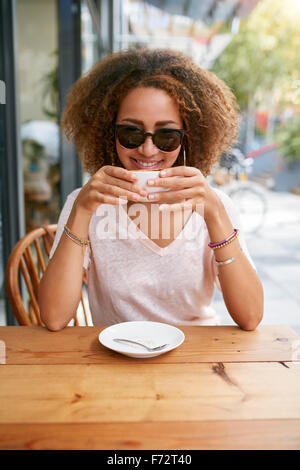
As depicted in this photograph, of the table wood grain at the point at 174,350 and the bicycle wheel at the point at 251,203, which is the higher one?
the table wood grain at the point at 174,350

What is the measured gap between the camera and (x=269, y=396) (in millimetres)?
862

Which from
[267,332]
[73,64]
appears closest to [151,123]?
[267,332]

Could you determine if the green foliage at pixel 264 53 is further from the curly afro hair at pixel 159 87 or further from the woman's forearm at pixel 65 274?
the woman's forearm at pixel 65 274

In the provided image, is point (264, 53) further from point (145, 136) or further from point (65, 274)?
point (65, 274)

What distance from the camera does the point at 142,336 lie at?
112 cm

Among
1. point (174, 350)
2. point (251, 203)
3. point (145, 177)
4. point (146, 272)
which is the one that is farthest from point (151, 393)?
point (251, 203)

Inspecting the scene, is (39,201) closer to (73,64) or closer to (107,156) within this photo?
(73,64)

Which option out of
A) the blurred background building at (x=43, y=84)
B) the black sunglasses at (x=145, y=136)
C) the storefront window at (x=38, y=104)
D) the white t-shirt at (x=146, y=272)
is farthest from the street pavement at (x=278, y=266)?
the black sunglasses at (x=145, y=136)

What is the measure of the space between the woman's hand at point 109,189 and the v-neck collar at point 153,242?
310 mm

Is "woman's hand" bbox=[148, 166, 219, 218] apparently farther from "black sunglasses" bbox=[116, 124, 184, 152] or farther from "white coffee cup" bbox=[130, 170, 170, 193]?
"black sunglasses" bbox=[116, 124, 184, 152]

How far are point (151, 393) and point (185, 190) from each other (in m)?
0.53

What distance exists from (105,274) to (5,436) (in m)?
0.79

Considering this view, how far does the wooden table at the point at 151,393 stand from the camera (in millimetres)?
737

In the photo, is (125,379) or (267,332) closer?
(125,379)
